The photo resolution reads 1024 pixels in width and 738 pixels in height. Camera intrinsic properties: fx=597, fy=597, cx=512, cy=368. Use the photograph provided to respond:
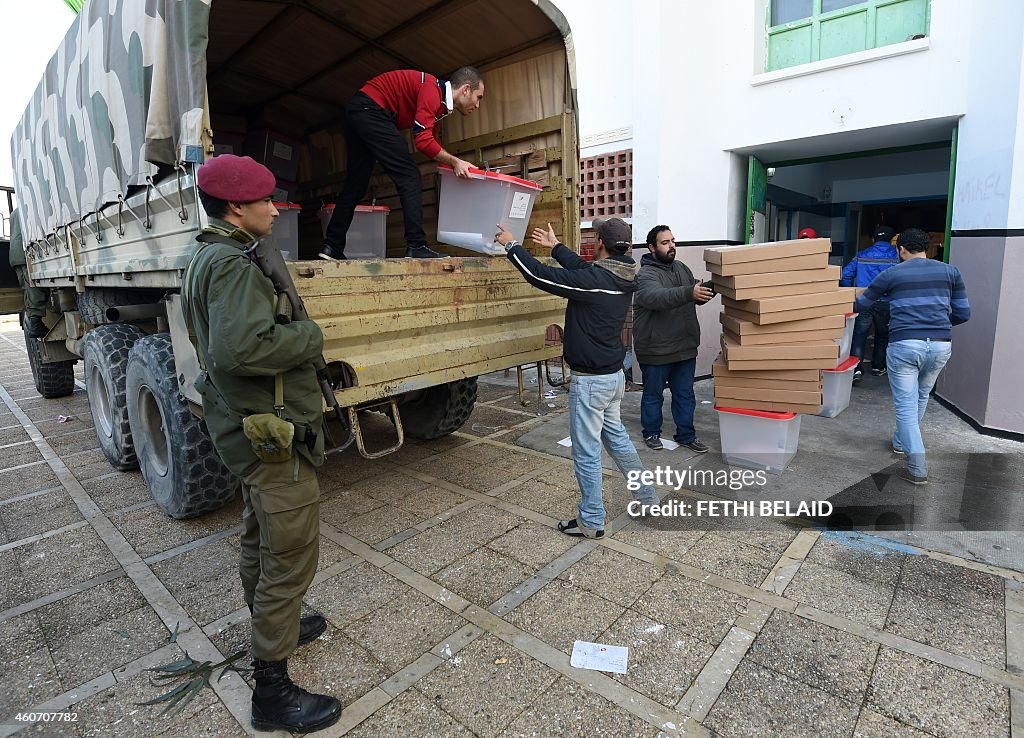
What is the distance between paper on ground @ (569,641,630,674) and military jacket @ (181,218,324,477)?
3.79ft

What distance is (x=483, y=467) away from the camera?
4.18 m

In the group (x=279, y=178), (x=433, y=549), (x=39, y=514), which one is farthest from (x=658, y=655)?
(x=279, y=178)

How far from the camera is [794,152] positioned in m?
6.50

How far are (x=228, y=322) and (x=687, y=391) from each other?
3.50 meters

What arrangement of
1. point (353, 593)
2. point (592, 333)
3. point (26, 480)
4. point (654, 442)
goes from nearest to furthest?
point (353, 593) → point (592, 333) → point (26, 480) → point (654, 442)

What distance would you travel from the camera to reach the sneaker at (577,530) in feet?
10.00

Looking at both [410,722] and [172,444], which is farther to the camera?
[172,444]

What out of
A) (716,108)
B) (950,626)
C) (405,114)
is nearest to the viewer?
(950,626)

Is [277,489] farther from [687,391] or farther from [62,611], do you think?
[687,391]

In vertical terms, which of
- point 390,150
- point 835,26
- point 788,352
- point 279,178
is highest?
point 835,26

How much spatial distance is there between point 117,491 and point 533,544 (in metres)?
2.91

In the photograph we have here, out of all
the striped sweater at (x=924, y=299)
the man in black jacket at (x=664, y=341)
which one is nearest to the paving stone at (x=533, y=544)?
the man in black jacket at (x=664, y=341)

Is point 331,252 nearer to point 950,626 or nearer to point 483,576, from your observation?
point 483,576

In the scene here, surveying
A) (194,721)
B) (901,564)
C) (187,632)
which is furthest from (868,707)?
(187,632)
